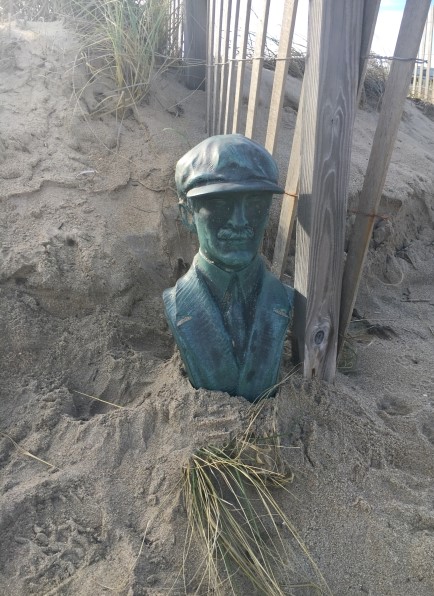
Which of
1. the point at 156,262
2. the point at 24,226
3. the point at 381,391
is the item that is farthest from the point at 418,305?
the point at 24,226

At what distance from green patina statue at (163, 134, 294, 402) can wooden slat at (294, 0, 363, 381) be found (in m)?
0.15

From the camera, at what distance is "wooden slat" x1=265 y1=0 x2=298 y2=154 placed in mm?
2348

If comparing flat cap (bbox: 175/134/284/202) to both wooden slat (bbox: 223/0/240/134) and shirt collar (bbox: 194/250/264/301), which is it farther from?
wooden slat (bbox: 223/0/240/134)

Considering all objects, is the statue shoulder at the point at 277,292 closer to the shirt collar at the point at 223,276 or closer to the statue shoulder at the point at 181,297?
the shirt collar at the point at 223,276

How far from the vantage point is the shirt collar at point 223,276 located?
2.26 m

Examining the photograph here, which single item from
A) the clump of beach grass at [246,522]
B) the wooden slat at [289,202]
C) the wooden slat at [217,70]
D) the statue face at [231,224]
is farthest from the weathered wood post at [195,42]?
the clump of beach grass at [246,522]

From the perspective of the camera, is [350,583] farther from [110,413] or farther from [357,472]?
[110,413]

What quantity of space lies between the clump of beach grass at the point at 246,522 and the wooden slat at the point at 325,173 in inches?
19.6

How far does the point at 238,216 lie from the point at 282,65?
0.81 meters

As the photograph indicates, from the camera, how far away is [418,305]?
3684 mm

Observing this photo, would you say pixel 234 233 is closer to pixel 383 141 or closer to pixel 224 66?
pixel 383 141

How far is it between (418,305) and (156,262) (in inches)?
67.8

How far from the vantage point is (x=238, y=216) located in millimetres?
2080

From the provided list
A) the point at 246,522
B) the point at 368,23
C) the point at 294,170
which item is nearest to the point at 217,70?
the point at 294,170
